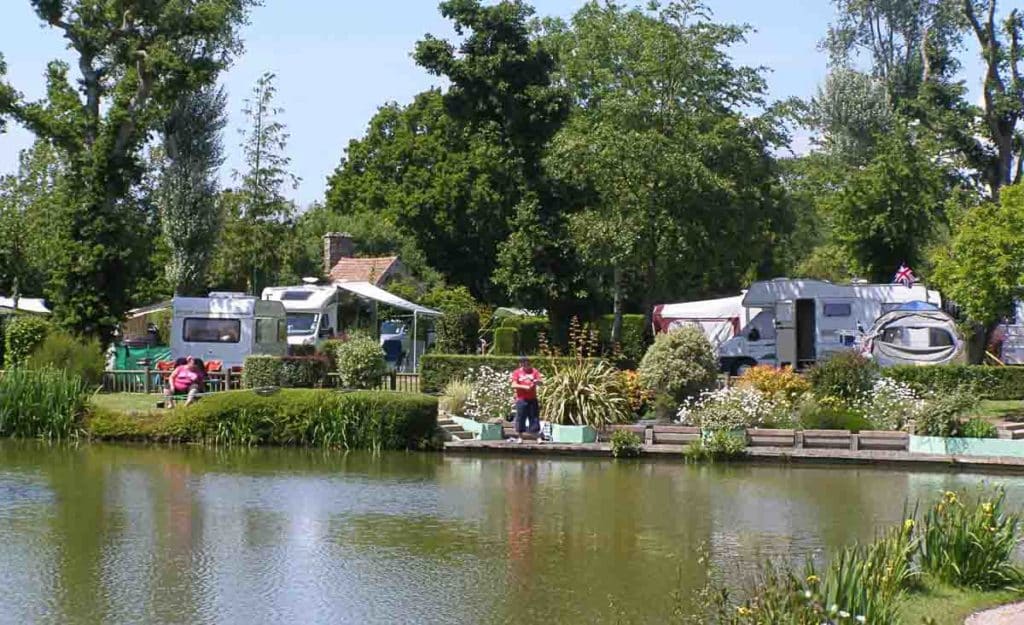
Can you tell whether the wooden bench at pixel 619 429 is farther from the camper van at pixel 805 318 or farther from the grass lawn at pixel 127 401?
the camper van at pixel 805 318

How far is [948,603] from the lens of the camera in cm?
1052

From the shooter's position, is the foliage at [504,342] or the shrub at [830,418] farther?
the foliage at [504,342]

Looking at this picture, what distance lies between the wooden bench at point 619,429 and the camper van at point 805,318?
11736 millimetres

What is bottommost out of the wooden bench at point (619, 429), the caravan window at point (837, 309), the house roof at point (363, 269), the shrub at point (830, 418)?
the wooden bench at point (619, 429)

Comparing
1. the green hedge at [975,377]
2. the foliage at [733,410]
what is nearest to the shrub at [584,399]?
the foliage at [733,410]

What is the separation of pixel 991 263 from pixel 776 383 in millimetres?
4947

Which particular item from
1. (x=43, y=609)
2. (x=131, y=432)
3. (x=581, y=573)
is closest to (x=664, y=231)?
(x=131, y=432)

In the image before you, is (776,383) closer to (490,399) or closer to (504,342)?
(490,399)

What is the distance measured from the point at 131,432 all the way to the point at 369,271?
2807 cm

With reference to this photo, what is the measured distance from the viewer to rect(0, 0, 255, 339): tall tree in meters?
33.7

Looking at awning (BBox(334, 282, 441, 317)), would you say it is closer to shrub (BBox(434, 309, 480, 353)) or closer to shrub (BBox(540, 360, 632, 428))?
shrub (BBox(434, 309, 480, 353))

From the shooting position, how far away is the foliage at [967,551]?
1109 cm

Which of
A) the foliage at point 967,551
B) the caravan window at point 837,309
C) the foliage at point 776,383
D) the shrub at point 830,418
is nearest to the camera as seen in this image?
the foliage at point 967,551

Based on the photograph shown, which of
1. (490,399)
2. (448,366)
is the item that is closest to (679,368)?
(490,399)
